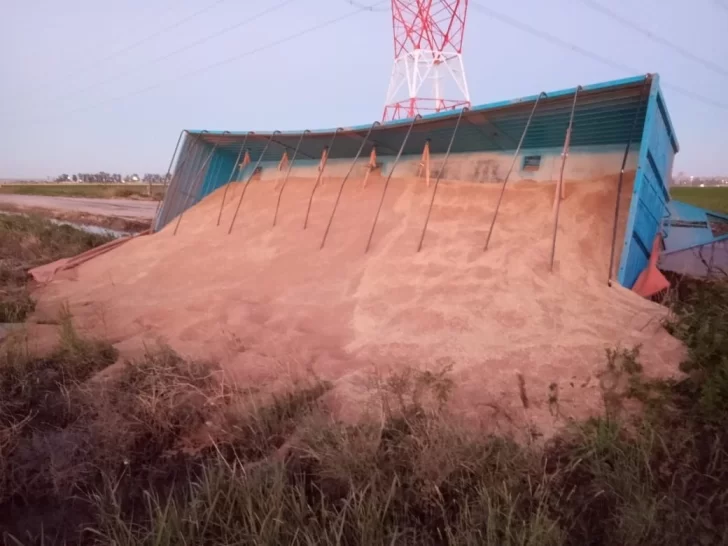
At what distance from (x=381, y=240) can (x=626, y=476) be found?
435 cm

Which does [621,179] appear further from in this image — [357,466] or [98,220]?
[98,220]

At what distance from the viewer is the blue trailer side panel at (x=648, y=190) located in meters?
5.34

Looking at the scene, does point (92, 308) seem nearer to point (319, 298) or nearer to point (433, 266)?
point (319, 298)

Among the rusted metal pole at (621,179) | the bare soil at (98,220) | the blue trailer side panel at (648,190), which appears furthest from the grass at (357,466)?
the bare soil at (98,220)

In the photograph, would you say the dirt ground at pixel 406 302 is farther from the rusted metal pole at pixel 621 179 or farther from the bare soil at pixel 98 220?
the bare soil at pixel 98 220

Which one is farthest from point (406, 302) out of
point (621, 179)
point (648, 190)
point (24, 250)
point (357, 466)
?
point (24, 250)

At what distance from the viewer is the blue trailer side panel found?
17.5ft

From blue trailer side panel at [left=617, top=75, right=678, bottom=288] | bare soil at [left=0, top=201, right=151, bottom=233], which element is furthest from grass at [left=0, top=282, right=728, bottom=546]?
bare soil at [left=0, top=201, right=151, bottom=233]

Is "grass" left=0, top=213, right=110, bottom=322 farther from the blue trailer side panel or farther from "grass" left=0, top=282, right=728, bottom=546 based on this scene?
the blue trailer side panel

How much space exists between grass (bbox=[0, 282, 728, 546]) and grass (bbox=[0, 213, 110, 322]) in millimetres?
2856

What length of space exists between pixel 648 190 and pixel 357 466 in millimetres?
4816

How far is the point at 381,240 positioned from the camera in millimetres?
6668

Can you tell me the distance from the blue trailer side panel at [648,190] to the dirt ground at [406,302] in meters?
0.29

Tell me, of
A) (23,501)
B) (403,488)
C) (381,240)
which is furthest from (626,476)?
(381,240)
